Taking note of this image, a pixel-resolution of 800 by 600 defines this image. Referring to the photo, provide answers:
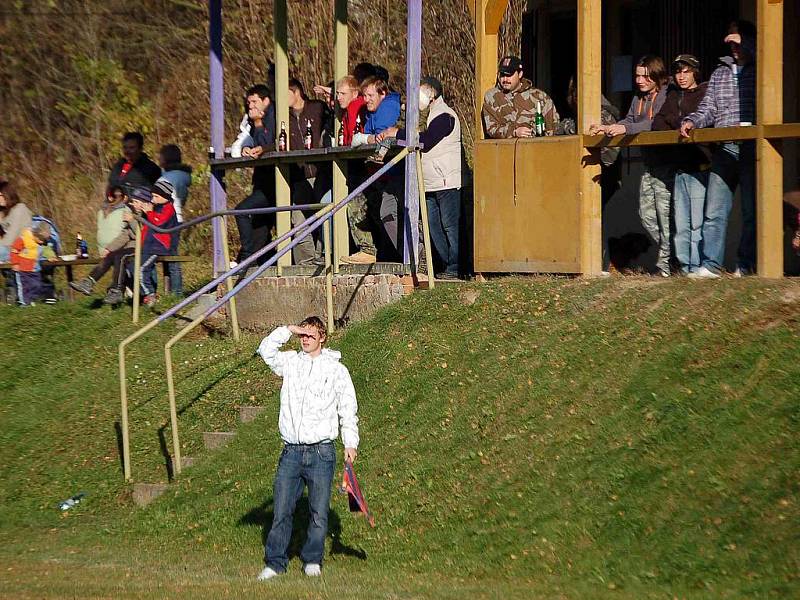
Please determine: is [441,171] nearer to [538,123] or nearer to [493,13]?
[538,123]

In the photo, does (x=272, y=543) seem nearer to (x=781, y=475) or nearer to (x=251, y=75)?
(x=781, y=475)

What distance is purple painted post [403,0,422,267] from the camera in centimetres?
1328

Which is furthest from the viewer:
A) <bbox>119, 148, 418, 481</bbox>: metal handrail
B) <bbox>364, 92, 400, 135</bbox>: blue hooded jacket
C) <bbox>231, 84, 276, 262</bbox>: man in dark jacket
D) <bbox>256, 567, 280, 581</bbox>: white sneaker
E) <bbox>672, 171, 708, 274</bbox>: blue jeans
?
<bbox>231, 84, 276, 262</bbox>: man in dark jacket

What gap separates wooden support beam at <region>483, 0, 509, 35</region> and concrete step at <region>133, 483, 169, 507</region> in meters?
5.28

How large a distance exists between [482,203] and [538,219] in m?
0.63

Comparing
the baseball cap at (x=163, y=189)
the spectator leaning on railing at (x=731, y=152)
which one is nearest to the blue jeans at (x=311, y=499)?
the spectator leaning on railing at (x=731, y=152)

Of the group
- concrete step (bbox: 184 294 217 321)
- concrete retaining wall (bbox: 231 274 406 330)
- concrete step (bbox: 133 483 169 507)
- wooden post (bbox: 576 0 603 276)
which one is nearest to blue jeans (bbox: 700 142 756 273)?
wooden post (bbox: 576 0 603 276)

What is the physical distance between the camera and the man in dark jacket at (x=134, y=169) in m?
17.2

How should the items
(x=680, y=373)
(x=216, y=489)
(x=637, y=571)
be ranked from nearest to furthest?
(x=637, y=571) < (x=680, y=373) < (x=216, y=489)

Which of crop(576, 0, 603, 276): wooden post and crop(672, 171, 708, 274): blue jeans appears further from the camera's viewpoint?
crop(576, 0, 603, 276): wooden post

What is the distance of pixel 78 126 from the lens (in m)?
27.0

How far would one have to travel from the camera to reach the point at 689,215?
12055 millimetres

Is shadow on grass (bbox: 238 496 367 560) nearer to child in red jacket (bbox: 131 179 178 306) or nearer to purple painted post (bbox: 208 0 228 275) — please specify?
purple painted post (bbox: 208 0 228 275)

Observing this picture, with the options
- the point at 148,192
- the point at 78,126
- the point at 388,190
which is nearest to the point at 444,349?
the point at 388,190
